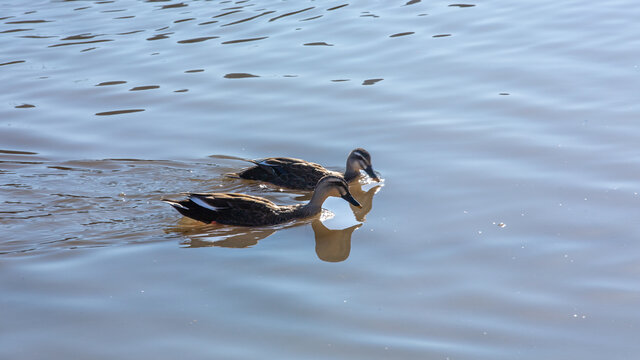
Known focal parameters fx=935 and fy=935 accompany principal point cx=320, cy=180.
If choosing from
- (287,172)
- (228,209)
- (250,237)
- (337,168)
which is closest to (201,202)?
(228,209)

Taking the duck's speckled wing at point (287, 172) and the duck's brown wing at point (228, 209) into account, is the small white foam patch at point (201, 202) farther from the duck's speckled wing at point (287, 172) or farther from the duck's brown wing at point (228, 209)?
the duck's speckled wing at point (287, 172)

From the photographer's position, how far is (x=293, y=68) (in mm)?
14227

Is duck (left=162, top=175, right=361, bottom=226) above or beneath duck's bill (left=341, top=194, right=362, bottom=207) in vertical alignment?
above

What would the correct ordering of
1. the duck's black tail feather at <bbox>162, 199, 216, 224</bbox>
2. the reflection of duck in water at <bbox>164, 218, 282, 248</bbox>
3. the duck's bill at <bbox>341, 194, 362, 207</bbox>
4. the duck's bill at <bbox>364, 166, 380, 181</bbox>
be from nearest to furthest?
the reflection of duck in water at <bbox>164, 218, 282, 248</bbox> < the duck's black tail feather at <bbox>162, 199, 216, 224</bbox> < the duck's bill at <bbox>341, 194, 362, 207</bbox> < the duck's bill at <bbox>364, 166, 380, 181</bbox>

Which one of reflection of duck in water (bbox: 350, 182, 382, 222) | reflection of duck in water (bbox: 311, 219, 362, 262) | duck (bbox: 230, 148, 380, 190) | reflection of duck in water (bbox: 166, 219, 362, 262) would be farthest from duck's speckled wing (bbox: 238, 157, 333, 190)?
reflection of duck in water (bbox: 166, 219, 362, 262)

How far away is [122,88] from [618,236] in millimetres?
8293

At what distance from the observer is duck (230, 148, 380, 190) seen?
1033 centimetres

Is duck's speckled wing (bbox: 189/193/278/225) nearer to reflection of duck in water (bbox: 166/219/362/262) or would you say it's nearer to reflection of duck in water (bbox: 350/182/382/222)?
reflection of duck in water (bbox: 166/219/362/262)

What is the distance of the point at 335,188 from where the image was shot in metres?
9.91

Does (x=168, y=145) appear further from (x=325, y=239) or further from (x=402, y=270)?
(x=402, y=270)

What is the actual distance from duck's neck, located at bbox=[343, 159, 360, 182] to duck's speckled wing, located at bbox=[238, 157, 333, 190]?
0.22 m

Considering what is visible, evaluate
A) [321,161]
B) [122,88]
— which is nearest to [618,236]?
[321,161]

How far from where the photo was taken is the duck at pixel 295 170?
10328 mm

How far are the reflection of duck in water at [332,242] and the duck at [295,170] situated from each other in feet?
2.72
